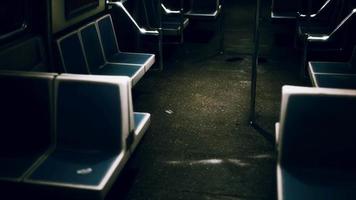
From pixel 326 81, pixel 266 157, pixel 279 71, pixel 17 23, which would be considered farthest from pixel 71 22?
pixel 279 71

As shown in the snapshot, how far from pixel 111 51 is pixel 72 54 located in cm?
127

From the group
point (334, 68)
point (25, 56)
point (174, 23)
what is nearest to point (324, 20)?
point (174, 23)

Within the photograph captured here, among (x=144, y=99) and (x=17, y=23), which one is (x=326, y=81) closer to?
(x=144, y=99)

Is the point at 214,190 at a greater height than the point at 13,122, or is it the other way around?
the point at 13,122

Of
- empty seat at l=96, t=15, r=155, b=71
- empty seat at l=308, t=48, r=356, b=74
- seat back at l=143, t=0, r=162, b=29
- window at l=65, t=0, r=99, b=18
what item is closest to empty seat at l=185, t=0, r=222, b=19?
seat back at l=143, t=0, r=162, b=29

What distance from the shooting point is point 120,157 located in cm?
338

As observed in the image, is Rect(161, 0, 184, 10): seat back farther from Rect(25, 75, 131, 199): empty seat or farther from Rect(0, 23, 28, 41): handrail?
Rect(25, 75, 131, 199): empty seat

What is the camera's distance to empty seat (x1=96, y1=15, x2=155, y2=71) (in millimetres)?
5820

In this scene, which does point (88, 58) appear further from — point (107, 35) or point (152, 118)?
point (152, 118)

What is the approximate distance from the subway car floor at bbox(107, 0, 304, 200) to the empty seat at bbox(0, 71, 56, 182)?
75 cm

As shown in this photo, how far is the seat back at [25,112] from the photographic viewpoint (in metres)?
3.46

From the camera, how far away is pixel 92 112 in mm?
3402

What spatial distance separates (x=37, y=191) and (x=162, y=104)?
2907 millimetres

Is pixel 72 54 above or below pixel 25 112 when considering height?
above
